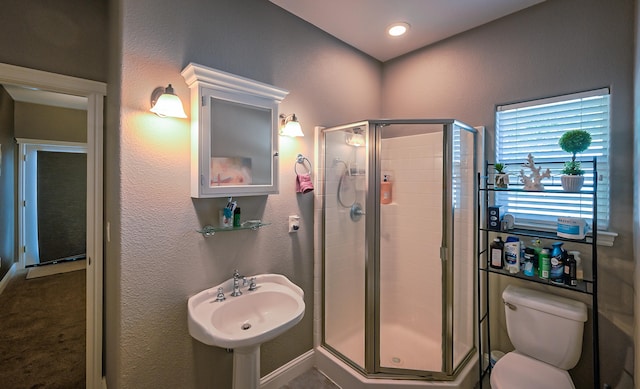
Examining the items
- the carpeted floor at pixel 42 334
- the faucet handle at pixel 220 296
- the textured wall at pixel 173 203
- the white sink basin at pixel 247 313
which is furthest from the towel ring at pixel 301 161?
the carpeted floor at pixel 42 334

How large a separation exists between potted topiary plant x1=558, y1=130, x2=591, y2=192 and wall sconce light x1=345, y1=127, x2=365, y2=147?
1179 millimetres

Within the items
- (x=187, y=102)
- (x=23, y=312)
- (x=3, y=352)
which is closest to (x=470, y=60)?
(x=187, y=102)

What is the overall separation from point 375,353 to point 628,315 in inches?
58.5

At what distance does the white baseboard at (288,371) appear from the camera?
189 cm

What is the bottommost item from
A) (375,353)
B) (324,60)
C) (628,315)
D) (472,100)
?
(375,353)

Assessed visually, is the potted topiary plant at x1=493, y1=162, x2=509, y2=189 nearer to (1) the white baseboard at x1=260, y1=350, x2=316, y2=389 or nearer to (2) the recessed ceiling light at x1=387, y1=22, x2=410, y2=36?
(2) the recessed ceiling light at x1=387, y1=22, x2=410, y2=36

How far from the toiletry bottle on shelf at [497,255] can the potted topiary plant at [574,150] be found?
0.51 m

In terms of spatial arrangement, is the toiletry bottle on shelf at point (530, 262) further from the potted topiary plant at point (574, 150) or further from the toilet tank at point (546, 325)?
the potted topiary plant at point (574, 150)

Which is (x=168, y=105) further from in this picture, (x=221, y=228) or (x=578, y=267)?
(x=578, y=267)

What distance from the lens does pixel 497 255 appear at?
1.79m

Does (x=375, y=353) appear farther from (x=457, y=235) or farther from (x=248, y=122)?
(x=248, y=122)

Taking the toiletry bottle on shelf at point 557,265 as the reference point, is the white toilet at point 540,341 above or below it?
below

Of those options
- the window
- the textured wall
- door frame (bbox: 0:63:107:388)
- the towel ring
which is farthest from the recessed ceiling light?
door frame (bbox: 0:63:107:388)

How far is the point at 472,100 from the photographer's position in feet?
7.03
